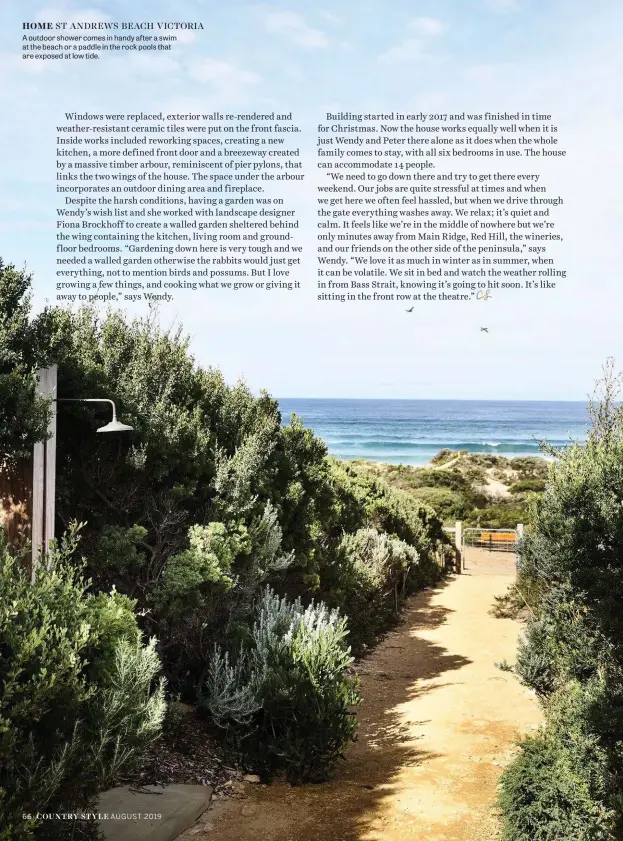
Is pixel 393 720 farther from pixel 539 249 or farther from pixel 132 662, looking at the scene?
pixel 539 249

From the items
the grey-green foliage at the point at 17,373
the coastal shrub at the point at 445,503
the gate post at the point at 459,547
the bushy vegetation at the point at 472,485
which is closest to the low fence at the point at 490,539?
the bushy vegetation at the point at 472,485

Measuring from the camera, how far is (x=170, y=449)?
301 inches

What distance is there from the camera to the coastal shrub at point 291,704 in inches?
263

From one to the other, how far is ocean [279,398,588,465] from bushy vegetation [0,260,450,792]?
45.2 m

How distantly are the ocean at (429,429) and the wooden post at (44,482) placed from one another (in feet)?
158

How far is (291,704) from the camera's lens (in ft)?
22.0

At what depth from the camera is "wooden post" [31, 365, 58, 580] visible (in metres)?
5.98

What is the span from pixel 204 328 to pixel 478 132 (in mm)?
4426

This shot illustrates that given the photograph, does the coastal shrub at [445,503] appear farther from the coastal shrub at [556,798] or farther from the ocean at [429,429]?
the coastal shrub at [556,798]

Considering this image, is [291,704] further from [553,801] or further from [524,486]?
[524,486]

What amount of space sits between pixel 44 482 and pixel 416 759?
4.67 m

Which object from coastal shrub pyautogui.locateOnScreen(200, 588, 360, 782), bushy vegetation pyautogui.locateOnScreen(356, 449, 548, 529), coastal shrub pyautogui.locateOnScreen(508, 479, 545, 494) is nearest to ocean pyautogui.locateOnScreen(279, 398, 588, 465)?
bushy vegetation pyautogui.locateOnScreen(356, 449, 548, 529)

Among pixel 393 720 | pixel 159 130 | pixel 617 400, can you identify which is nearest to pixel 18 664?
pixel 393 720

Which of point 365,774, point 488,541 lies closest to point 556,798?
point 365,774
